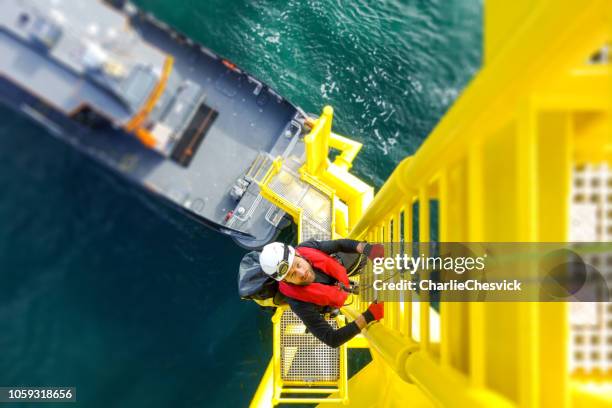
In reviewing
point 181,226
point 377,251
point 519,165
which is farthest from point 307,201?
point 519,165

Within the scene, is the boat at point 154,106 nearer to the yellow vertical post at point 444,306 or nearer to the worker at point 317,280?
the worker at point 317,280

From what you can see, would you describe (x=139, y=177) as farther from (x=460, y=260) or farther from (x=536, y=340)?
(x=536, y=340)

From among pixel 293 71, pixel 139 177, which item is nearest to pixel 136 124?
pixel 139 177

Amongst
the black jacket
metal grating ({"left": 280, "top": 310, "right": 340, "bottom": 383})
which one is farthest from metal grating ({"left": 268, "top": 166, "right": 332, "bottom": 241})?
the black jacket

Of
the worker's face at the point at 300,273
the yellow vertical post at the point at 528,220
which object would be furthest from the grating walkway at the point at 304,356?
the yellow vertical post at the point at 528,220

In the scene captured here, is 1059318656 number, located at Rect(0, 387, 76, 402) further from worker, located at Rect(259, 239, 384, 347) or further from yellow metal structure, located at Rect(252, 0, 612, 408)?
yellow metal structure, located at Rect(252, 0, 612, 408)

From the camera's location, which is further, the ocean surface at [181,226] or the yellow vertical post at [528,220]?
the ocean surface at [181,226]
